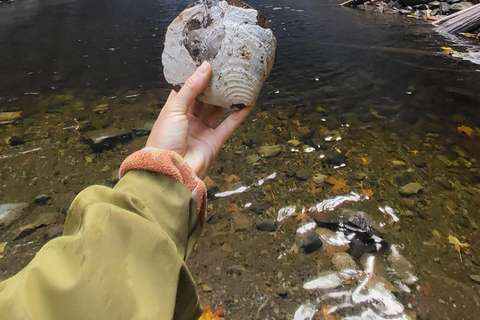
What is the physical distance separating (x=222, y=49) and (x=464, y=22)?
7930 millimetres

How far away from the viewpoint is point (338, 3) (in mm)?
11211

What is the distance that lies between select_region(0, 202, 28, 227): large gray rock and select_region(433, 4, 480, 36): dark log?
8749 mm

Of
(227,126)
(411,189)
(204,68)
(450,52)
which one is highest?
(204,68)

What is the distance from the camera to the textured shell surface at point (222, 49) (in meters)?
2.02

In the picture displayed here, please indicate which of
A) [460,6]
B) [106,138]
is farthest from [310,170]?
[460,6]

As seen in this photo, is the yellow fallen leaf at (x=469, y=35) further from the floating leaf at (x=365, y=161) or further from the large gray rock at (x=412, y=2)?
the floating leaf at (x=365, y=161)

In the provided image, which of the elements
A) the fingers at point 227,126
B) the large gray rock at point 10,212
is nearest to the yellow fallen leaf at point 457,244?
the fingers at point 227,126

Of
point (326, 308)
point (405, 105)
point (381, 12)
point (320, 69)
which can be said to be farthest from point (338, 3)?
point (326, 308)

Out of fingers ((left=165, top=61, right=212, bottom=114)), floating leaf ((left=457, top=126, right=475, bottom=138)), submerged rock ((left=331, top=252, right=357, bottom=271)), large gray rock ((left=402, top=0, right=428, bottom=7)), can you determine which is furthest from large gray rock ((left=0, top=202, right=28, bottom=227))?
large gray rock ((left=402, top=0, right=428, bottom=7))

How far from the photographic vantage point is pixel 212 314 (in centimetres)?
201

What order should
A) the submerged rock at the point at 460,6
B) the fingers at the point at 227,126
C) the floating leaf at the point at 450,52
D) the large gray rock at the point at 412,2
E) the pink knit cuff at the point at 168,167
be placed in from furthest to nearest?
the large gray rock at the point at 412,2, the submerged rock at the point at 460,6, the floating leaf at the point at 450,52, the fingers at the point at 227,126, the pink knit cuff at the point at 168,167

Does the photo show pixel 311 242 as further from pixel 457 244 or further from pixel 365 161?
pixel 365 161

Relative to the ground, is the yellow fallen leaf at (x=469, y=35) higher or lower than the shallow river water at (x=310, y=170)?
higher

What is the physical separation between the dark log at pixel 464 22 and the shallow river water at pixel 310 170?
1.78 meters
